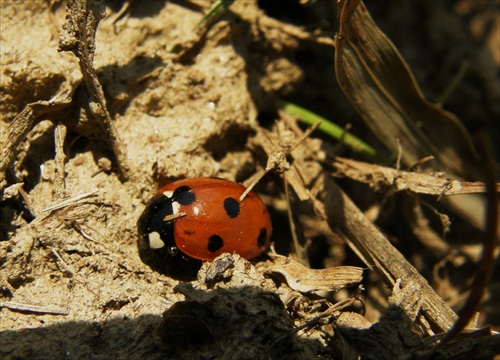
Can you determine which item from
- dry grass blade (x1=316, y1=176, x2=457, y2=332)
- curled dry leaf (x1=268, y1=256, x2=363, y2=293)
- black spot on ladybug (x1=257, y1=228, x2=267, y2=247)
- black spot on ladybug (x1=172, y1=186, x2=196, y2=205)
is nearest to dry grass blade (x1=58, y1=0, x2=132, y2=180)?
black spot on ladybug (x1=172, y1=186, x2=196, y2=205)

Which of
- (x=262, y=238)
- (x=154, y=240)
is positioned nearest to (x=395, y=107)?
(x=262, y=238)

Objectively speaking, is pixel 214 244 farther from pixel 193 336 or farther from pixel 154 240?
pixel 193 336

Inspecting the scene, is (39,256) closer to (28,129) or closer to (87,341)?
(87,341)

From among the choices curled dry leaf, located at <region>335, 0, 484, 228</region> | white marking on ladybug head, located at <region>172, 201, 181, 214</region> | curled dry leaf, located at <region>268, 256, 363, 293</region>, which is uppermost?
curled dry leaf, located at <region>335, 0, 484, 228</region>

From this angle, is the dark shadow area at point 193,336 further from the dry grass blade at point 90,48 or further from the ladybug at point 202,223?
the dry grass blade at point 90,48

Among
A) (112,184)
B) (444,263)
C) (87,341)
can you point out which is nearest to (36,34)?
(112,184)

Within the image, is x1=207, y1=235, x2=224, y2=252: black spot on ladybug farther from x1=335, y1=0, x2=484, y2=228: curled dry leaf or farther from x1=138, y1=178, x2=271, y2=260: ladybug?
x1=335, y1=0, x2=484, y2=228: curled dry leaf
